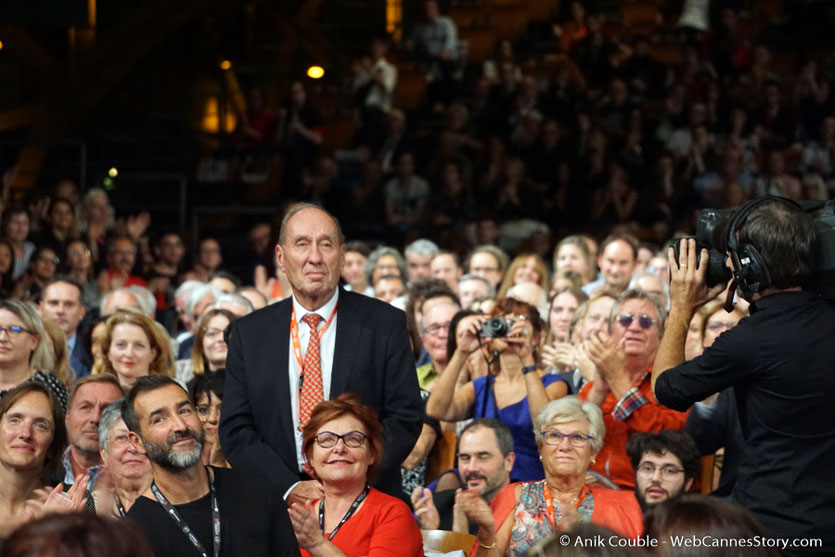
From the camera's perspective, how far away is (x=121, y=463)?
4.22 m

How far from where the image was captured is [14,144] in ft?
39.8

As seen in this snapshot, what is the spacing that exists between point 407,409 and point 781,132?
970 cm

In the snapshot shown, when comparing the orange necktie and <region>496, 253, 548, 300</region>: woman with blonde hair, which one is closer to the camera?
the orange necktie

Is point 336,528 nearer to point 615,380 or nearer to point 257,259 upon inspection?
point 615,380

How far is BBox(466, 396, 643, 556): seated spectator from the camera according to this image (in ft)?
13.8

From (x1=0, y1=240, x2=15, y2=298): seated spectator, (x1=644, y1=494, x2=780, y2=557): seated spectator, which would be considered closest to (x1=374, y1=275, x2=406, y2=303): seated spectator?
(x1=0, y1=240, x2=15, y2=298): seated spectator

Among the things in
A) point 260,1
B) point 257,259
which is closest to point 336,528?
point 257,259

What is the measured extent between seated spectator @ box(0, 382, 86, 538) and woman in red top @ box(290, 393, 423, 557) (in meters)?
0.93

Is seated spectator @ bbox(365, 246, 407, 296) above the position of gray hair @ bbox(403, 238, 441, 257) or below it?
below

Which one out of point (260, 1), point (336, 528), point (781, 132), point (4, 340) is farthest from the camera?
point (260, 1)

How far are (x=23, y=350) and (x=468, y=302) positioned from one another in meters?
2.77

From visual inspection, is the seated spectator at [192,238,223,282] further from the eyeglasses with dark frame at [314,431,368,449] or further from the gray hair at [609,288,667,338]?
the eyeglasses with dark frame at [314,431,368,449]

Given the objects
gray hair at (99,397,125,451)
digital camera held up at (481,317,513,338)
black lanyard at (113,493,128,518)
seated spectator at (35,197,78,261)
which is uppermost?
seated spectator at (35,197,78,261)

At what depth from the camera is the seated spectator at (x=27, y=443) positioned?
4324 mm
